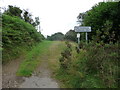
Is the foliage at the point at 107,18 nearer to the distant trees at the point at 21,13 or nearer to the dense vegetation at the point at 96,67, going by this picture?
the dense vegetation at the point at 96,67

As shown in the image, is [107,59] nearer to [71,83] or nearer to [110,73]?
[110,73]

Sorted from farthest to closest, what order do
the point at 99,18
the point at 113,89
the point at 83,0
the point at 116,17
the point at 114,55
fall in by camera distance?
the point at 83,0 → the point at 99,18 → the point at 116,17 → the point at 114,55 → the point at 113,89

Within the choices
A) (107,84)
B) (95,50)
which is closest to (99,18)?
(95,50)

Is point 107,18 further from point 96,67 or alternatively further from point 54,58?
point 54,58

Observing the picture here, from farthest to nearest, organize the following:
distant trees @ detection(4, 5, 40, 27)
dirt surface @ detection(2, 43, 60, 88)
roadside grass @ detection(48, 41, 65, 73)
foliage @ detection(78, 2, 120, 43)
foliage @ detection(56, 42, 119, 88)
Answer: distant trees @ detection(4, 5, 40, 27), roadside grass @ detection(48, 41, 65, 73), foliage @ detection(78, 2, 120, 43), dirt surface @ detection(2, 43, 60, 88), foliage @ detection(56, 42, 119, 88)

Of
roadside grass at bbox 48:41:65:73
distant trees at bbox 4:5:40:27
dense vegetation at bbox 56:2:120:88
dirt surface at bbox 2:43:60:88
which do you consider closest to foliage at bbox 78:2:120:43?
dense vegetation at bbox 56:2:120:88

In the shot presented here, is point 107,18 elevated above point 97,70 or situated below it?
above

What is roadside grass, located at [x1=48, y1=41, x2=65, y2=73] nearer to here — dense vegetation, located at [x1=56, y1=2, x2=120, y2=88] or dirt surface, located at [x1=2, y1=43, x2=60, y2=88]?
dirt surface, located at [x1=2, y1=43, x2=60, y2=88]

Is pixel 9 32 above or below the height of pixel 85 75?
above

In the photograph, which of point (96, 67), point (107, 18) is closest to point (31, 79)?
point (96, 67)

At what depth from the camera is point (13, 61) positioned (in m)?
7.32

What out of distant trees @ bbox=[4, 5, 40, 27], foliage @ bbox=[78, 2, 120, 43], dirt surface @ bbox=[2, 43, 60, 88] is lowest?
dirt surface @ bbox=[2, 43, 60, 88]

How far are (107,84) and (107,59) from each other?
2.78 feet

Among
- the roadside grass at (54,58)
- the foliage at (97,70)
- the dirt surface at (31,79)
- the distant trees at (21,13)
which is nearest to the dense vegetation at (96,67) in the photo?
the foliage at (97,70)
